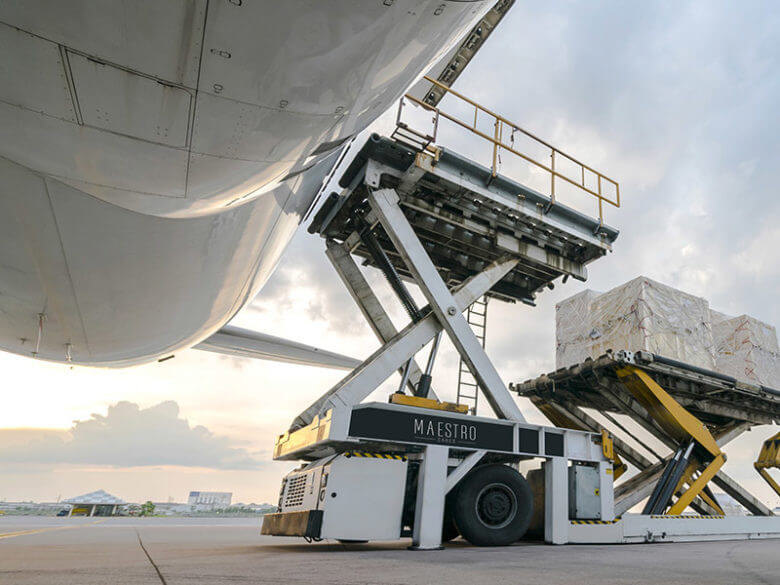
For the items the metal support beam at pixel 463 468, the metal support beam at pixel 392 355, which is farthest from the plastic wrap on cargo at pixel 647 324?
the metal support beam at pixel 463 468

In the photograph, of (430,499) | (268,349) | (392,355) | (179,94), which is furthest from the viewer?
(268,349)

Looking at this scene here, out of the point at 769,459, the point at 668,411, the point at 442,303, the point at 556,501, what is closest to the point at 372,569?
the point at 556,501

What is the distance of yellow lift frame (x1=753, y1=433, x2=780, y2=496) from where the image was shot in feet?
38.1

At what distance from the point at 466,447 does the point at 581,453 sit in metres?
2.01

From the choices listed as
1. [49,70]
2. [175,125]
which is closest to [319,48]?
[175,125]

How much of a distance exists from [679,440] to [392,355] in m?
6.27

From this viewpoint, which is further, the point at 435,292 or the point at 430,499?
the point at 435,292

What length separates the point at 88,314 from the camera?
4.73 meters

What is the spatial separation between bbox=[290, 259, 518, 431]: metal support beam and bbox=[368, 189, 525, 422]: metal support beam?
225 mm

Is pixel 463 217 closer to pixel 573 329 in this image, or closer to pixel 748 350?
pixel 573 329

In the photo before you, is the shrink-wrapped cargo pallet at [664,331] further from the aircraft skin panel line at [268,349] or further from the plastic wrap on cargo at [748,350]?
the aircraft skin panel line at [268,349]

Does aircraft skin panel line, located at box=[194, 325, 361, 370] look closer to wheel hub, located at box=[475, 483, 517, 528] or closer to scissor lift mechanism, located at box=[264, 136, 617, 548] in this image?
scissor lift mechanism, located at box=[264, 136, 617, 548]

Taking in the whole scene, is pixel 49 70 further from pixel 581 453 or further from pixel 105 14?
pixel 581 453

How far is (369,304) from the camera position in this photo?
8422mm
